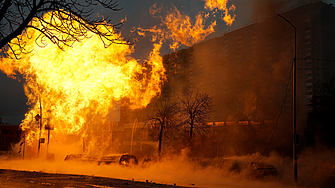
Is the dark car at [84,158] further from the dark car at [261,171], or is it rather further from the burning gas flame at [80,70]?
the dark car at [261,171]

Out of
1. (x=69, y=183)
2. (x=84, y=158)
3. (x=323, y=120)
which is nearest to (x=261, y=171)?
(x=69, y=183)

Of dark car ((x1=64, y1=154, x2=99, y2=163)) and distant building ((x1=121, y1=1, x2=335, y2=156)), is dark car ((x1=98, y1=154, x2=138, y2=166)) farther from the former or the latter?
distant building ((x1=121, y1=1, x2=335, y2=156))

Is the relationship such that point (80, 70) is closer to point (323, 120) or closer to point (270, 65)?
point (323, 120)

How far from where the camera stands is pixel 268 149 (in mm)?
39594

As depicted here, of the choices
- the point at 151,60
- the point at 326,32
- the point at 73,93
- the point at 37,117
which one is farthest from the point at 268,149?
the point at 326,32

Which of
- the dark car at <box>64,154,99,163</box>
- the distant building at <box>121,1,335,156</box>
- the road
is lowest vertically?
the dark car at <box>64,154,99,163</box>

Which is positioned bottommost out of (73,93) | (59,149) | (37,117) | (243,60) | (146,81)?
(59,149)

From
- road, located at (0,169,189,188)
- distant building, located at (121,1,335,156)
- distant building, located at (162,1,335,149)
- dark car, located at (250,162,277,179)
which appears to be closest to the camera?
road, located at (0,169,189,188)

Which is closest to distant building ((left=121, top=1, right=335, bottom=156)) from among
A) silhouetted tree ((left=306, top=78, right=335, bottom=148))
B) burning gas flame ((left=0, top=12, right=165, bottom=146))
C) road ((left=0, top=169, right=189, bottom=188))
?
silhouetted tree ((left=306, top=78, right=335, bottom=148))

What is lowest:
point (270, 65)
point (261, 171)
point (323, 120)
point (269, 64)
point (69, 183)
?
point (69, 183)

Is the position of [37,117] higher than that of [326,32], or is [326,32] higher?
[326,32]

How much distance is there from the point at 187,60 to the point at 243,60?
61.1ft

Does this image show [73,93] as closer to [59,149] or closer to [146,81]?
[59,149]

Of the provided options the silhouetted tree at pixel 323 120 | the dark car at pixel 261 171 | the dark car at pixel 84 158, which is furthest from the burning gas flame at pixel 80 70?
the silhouetted tree at pixel 323 120
